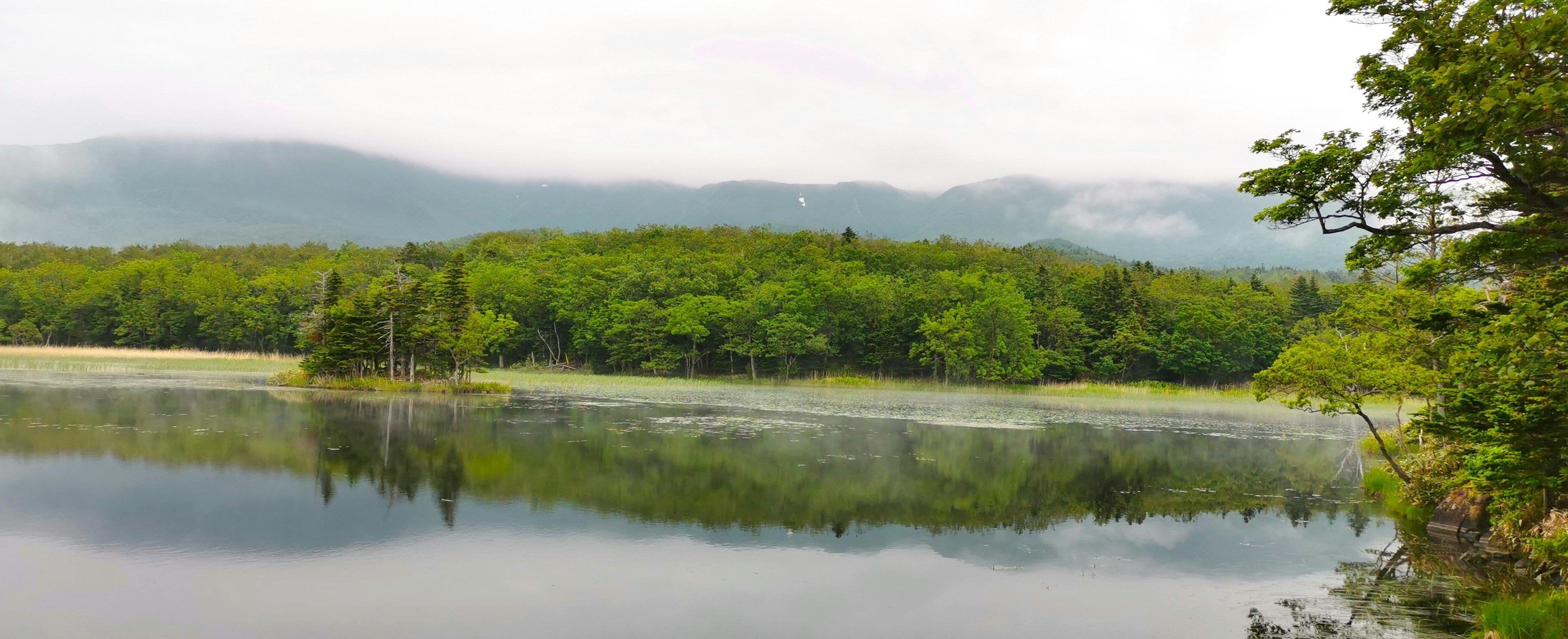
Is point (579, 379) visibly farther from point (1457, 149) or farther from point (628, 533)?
point (1457, 149)

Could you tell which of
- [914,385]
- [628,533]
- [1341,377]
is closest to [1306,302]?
[914,385]

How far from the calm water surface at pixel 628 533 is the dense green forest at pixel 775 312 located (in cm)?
4292

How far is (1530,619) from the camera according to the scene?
28.3 feet

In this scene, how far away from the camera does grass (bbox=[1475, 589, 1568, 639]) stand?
27.3ft

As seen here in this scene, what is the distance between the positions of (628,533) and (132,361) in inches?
2537

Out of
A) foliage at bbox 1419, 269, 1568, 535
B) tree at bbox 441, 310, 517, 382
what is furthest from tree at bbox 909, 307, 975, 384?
foliage at bbox 1419, 269, 1568, 535

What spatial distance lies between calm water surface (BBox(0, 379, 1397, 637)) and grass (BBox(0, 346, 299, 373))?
30.4m

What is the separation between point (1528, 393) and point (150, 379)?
5320cm

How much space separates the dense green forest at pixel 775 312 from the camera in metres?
71.7

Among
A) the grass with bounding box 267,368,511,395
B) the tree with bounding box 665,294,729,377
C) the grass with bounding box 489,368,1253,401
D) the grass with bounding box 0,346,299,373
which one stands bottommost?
the grass with bounding box 489,368,1253,401

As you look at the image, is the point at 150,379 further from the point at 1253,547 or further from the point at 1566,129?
the point at 1566,129

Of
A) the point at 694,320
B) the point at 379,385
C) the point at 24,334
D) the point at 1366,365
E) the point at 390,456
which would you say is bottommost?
the point at 390,456

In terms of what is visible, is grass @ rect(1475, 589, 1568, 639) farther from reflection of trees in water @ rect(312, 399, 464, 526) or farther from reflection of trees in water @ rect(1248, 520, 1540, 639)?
reflection of trees in water @ rect(312, 399, 464, 526)

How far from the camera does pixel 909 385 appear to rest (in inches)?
2623
